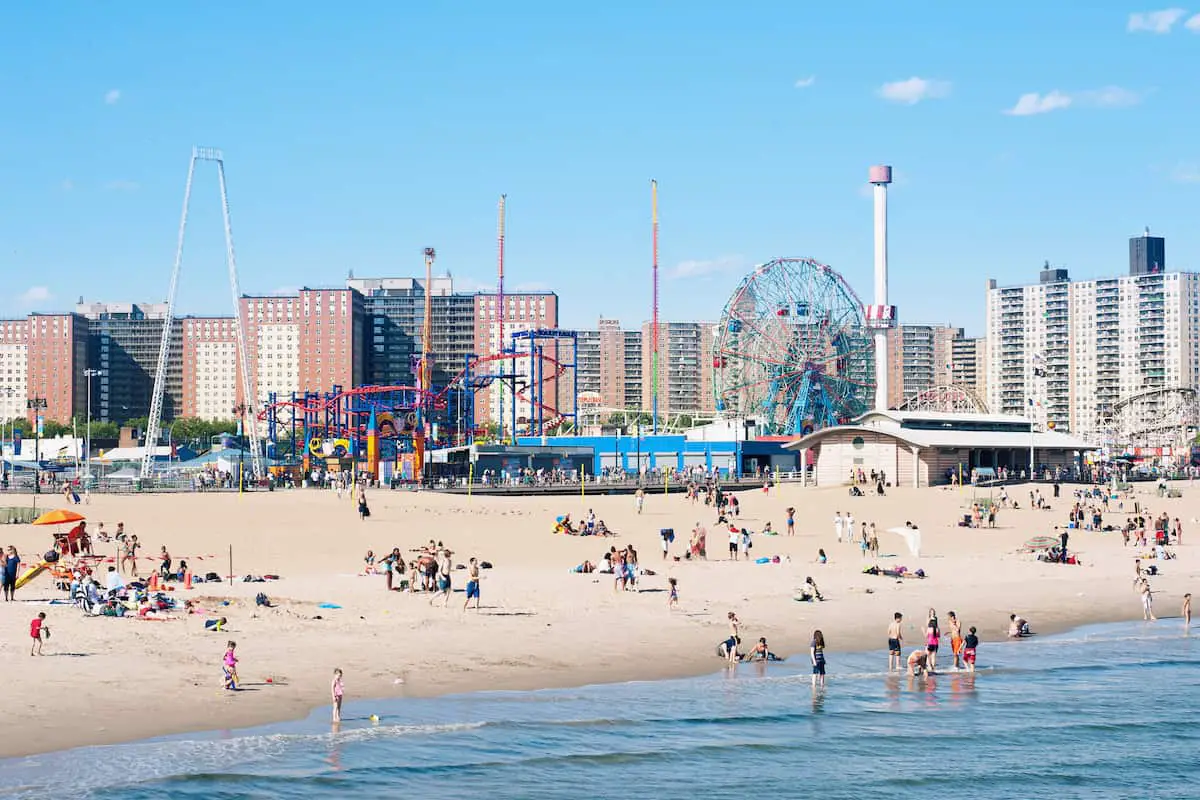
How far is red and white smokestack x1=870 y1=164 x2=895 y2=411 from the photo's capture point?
366 ft

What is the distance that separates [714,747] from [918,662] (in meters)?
7.22

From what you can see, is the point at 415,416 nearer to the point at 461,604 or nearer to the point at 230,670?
the point at 461,604

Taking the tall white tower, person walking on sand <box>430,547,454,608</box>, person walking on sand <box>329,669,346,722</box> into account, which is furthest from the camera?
the tall white tower

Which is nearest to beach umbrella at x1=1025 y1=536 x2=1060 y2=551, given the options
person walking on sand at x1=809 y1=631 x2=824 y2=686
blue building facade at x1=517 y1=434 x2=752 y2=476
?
person walking on sand at x1=809 y1=631 x2=824 y2=686

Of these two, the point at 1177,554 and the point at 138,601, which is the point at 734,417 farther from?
the point at 138,601

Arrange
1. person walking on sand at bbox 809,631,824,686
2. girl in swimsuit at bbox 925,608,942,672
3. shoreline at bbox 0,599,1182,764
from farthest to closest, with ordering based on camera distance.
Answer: girl in swimsuit at bbox 925,608,942,672 → person walking on sand at bbox 809,631,824,686 → shoreline at bbox 0,599,1182,764

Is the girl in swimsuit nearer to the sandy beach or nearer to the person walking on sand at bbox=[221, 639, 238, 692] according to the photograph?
the sandy beach

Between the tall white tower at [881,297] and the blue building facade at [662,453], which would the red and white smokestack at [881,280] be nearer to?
the tall white tower at [881,297]

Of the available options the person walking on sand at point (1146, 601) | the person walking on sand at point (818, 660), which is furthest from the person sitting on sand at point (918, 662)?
the person walking on sand at point (1146, 601)

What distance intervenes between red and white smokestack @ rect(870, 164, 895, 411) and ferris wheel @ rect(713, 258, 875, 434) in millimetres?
6733

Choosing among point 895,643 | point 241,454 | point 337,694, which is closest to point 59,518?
point 337,694

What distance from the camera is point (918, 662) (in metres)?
26.0

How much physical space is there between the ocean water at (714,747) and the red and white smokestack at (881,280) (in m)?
85.2

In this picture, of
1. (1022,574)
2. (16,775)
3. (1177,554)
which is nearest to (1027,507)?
(1177,554)
